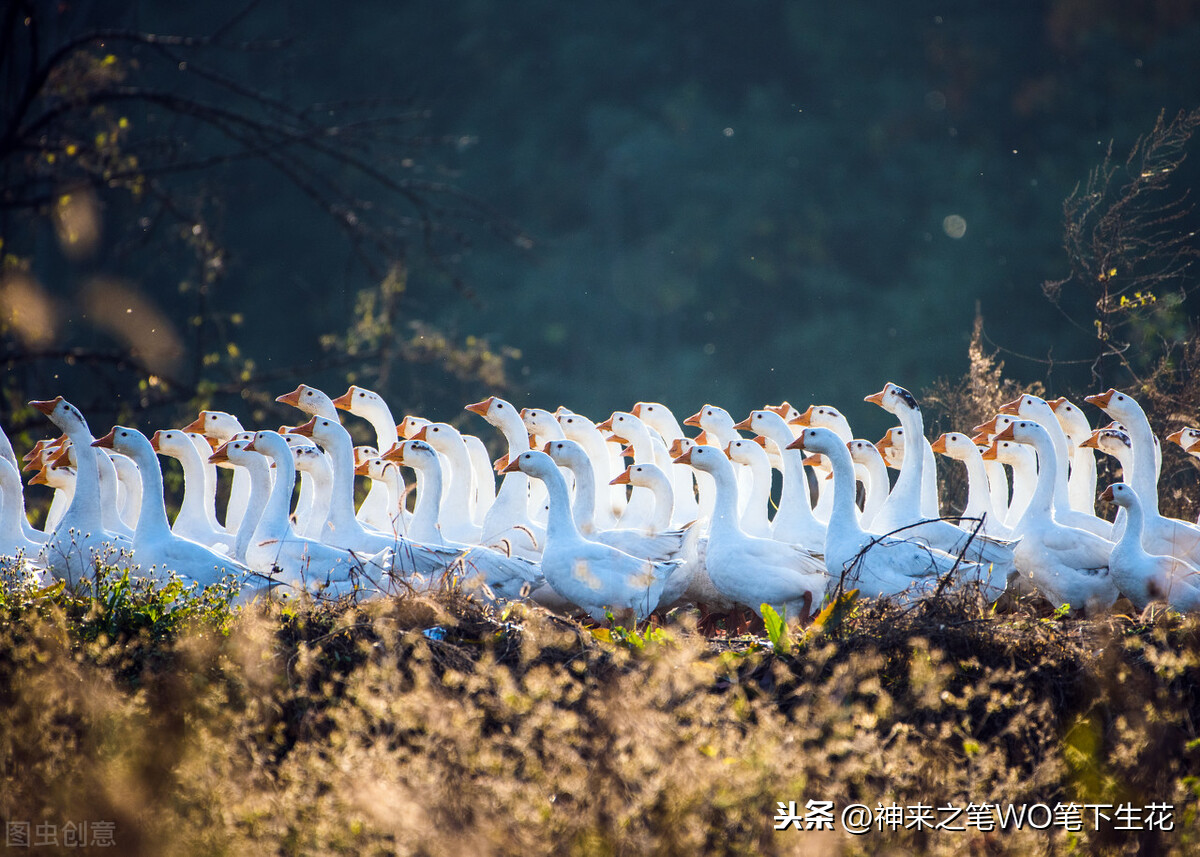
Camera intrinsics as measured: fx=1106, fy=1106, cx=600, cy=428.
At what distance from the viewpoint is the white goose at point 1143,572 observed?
5.47 meters

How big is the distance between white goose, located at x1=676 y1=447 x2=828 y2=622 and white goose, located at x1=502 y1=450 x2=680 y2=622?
0.29 metres

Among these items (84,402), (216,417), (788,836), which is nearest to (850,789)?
(788,836)

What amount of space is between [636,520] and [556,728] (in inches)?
176

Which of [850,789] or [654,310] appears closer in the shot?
[850,789]

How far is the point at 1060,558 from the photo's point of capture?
6043mm

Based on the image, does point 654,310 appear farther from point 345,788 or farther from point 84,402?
point 345,788

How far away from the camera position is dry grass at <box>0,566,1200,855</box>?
3.08 m

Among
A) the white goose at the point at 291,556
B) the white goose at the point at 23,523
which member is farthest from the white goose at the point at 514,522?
the white goose at the point at 23,523

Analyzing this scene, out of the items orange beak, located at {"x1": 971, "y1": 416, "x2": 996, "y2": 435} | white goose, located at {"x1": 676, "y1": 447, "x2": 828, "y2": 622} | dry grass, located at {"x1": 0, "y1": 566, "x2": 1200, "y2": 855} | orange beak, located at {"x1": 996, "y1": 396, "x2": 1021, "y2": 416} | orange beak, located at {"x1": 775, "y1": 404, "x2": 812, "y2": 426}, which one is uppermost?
orange beak, located at {"x1": 996, "y1": 396, "x2": 1021, "y2": 416}

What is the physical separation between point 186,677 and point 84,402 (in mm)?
12291

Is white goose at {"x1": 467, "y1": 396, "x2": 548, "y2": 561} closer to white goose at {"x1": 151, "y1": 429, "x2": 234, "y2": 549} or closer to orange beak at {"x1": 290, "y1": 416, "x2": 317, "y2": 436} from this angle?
orange beak at {"x1": 290, "y1": 416, "x2": 317, "y2": 436}

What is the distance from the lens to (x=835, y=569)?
590 cm

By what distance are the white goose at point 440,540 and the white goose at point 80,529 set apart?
170 centimetres

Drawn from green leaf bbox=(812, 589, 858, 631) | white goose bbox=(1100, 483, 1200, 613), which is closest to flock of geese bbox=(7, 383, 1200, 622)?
white goose bbox=(1100, 483, 1200, 613)
